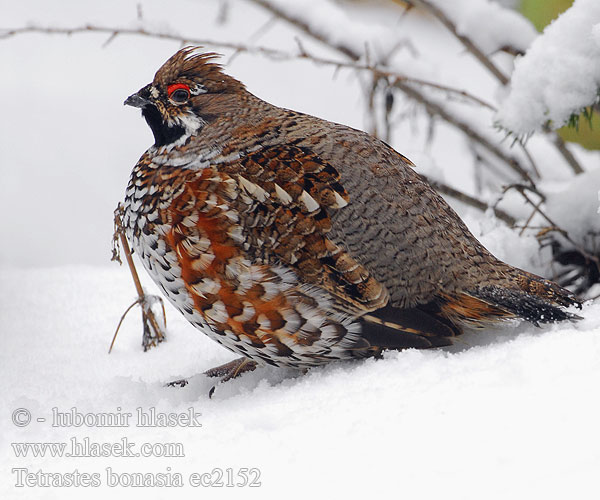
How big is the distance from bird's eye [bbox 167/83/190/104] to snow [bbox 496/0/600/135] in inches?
50.3

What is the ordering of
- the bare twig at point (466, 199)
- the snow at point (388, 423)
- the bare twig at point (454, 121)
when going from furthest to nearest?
1. the bare twig at point (454, 121)
2. the bare twig at point (466, 199)
3. the snow at point (388, 423)

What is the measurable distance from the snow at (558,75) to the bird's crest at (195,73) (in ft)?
3.74

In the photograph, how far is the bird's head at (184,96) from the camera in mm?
2814

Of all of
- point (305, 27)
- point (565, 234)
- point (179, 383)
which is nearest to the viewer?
point (179, 383)

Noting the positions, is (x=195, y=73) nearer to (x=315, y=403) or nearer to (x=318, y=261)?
(x=318, y=261)

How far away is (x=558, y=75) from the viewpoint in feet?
9.66

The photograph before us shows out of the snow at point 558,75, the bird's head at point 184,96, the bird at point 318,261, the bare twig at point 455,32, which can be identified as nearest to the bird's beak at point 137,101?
the bird's head at point 184,96

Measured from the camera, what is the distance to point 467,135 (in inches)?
173

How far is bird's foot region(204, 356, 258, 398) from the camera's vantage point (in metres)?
2.80

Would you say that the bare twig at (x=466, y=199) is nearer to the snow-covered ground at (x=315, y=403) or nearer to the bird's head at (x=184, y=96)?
the snow-covered ground at (x=315, y=403)

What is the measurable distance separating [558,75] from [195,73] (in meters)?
1.39

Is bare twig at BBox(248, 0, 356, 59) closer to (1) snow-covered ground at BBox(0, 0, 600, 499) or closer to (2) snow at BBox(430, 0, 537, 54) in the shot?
(1) snow-covered ground at BBox(0, 0, 600, 499)

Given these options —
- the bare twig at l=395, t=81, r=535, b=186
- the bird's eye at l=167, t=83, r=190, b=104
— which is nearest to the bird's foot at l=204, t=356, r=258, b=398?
the bird's eye at l=167, t=83, r=190, b=104

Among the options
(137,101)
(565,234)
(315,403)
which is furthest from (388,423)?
(565,234)
